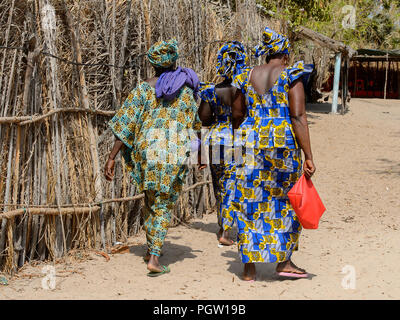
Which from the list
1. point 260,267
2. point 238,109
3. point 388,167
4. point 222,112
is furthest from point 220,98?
point 388,167

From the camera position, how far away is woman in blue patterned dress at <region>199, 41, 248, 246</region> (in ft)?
14.1

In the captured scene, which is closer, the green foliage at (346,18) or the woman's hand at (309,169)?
the woman's hand at (309,169)

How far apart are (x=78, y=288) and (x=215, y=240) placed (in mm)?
1792

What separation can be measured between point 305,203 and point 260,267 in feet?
3.14

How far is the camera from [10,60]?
371 cm

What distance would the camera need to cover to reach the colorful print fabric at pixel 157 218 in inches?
154

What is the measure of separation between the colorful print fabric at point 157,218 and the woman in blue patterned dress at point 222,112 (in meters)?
0.76

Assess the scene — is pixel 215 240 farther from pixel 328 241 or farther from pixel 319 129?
pixel 319 129

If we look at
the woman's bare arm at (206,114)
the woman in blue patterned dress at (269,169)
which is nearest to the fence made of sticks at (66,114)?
the woman's bare arm at (206,114)

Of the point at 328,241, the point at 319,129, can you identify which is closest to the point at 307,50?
the point at 319,129

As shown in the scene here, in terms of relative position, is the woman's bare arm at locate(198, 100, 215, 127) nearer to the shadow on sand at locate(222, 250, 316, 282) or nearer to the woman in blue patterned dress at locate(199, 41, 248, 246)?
the woman in blue patterned dress at locate(199, 41, 248, 246)

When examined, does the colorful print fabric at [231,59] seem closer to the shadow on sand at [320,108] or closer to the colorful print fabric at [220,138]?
the colorful print fabric at [220,138]

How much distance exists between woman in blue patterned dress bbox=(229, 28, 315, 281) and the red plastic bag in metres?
0.18

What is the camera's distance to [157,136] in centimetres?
388
